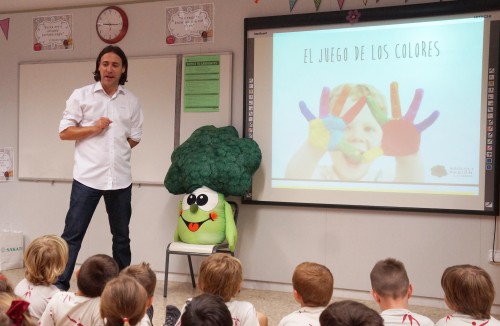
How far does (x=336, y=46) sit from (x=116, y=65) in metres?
1.45

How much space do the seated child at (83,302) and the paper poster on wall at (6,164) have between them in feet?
9.63

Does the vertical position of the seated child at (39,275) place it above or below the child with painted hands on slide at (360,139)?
below

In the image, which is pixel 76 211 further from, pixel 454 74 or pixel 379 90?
pixel 454 74

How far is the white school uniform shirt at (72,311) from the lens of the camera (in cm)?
185

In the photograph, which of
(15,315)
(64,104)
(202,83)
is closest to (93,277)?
(15,315)

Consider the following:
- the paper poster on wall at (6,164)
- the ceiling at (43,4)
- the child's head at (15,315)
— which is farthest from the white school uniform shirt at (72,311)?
the paper poster on wall at (6,164)

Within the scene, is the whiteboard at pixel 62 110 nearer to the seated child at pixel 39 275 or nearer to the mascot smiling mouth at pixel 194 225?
the mascot smiling mouth at pixel 194 225

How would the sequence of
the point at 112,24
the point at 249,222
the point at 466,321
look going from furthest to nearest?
the point at 112,24 < the point at 249,222 < the point at 466,321

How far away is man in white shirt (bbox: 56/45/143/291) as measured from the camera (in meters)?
3.07

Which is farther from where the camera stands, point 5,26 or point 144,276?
point 5,26

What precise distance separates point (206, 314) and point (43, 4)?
367 centimetres

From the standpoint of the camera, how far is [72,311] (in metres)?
1.86

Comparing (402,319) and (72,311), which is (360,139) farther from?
(72,311)

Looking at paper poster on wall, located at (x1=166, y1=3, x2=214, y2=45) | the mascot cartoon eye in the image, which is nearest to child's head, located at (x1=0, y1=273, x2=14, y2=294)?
the mascot cartoon eye
